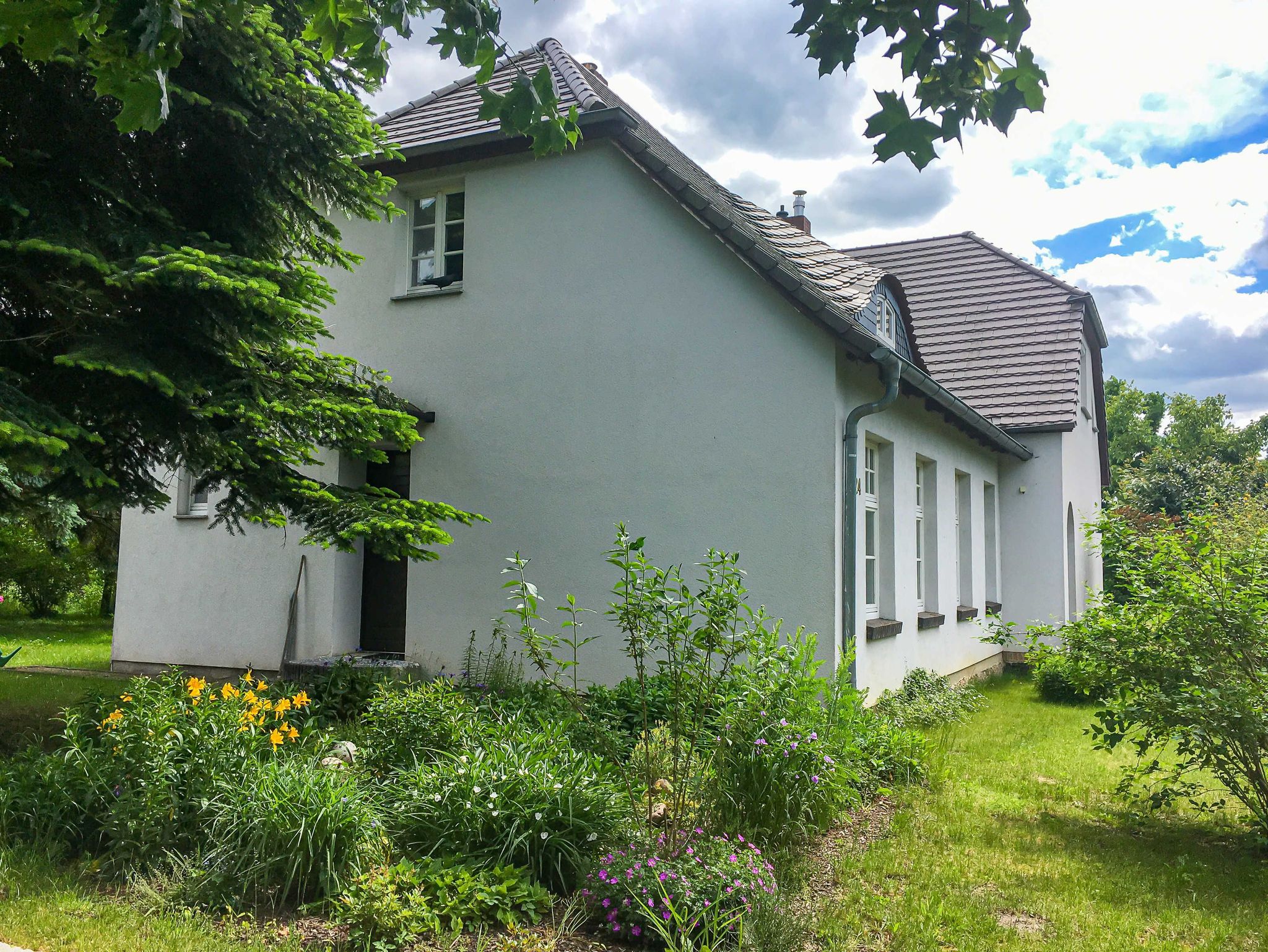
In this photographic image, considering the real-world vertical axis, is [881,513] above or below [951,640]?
above

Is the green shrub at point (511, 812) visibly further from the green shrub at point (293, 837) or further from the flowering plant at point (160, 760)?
the flowering plant at point (160, 760)

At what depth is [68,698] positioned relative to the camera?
960 centimetres

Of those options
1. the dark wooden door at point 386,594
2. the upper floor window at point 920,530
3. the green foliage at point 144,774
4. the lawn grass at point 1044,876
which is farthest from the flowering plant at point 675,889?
the upper floor window at point 920,530

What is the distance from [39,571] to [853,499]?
20638 mm

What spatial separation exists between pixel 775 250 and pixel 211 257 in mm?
5224

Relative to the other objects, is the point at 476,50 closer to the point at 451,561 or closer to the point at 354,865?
the point at 354,865

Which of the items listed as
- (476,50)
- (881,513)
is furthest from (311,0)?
(881,513)

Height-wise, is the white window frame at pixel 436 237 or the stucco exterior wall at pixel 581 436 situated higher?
the white window frame at pixel 436 237

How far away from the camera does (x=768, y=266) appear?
8516 millimetres

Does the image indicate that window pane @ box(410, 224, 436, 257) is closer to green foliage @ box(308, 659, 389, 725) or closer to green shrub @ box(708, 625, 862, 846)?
green foliage @ box(308, 659, 389, 725)

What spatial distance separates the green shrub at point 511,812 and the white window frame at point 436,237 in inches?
265

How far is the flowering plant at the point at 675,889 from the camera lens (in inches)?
166

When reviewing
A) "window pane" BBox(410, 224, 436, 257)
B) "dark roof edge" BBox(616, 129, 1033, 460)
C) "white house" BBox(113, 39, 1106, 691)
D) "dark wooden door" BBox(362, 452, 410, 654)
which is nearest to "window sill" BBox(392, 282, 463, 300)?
"white house" BBox(113, 39, 1106, 691)

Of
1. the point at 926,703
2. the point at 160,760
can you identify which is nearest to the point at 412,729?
the point at 160,760
